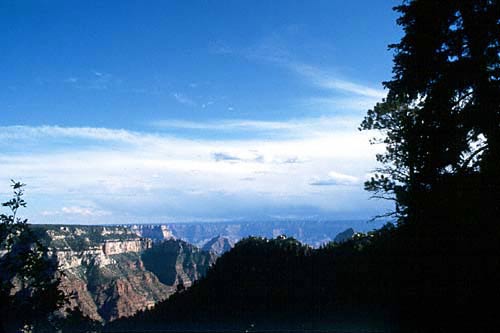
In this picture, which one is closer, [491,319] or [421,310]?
[491,319]

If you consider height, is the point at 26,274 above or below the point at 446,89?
below

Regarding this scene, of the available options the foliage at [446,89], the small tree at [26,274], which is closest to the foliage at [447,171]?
the foliage at [446,89]

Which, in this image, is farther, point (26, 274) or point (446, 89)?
point (446, 89)

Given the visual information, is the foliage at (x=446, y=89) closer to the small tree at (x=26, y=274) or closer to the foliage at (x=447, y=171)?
the foliage at (x=447, y=171)

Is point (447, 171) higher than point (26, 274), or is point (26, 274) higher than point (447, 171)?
point (447, 171)

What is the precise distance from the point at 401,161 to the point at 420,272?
5016 mm

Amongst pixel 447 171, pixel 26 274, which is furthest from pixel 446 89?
pixel 26 274

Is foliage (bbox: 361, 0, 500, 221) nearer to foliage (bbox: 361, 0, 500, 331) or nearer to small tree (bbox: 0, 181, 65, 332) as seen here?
foliage (bbox: 361, 0, 500, 331)

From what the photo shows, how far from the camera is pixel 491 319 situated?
8609 mm

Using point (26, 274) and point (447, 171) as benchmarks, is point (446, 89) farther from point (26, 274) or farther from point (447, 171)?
point (26, 274)

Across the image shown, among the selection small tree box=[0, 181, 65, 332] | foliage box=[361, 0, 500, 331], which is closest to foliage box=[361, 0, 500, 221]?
foliage box=[361, 0, 500, 331]

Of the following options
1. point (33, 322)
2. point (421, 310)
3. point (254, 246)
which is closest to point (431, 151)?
point (421, 310)

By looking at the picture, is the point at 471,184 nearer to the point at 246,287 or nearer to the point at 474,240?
the point at 474,240

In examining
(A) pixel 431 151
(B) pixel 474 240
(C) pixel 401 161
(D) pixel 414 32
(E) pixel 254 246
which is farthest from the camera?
(E) pixel 254 246
